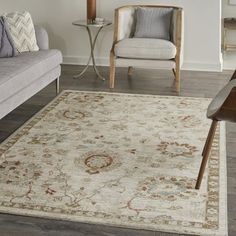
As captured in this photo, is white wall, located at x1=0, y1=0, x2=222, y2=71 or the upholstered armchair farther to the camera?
white wall, located at x1=0, y1=0, x2=222, y2=71

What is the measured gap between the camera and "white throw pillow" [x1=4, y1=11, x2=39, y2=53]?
4.18 m

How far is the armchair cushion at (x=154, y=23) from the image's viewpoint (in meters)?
4.91

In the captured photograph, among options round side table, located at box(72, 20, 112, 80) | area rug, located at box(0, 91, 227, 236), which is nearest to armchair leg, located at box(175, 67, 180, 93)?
area rug, located at box(0, 91, 227, 236)

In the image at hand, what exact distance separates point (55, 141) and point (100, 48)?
254 cm

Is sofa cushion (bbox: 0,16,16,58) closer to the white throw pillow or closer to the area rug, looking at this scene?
the white throw pillow

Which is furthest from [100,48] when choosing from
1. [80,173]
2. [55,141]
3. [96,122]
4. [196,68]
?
[80,173]

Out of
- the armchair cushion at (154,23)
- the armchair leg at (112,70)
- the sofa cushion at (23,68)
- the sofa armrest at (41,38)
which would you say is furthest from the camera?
the armchair cushion at (154,23)

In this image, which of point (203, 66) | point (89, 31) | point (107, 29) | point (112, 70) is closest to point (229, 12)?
point (203, 66)

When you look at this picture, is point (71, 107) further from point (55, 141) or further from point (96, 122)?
point (55, 141)

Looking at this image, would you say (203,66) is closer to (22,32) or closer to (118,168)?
(22,32)

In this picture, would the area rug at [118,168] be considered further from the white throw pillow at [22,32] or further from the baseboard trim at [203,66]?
the baseboard trim at [203,66]

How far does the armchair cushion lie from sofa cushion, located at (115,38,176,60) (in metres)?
0.31

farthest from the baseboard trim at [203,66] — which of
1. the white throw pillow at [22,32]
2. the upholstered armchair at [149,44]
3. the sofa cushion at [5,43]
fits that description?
the sofa cushion at [5,43]

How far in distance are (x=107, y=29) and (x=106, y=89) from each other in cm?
116
